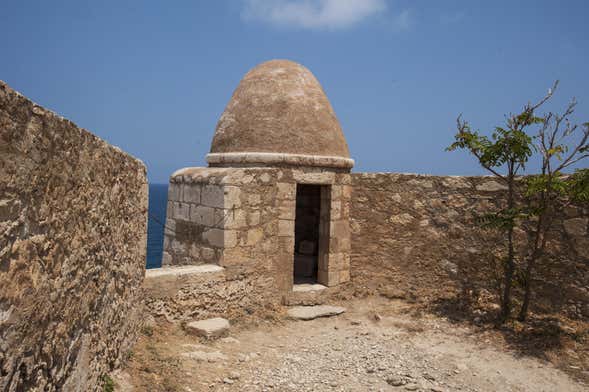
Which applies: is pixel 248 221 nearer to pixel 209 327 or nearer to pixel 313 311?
pixel 209 327

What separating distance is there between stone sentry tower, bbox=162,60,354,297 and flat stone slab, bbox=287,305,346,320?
319 millimetres

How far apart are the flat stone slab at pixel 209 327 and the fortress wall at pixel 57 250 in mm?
1512

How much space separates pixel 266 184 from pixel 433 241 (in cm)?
258

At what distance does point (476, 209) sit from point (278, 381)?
3.72 meters

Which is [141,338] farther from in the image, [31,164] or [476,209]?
[476,209]

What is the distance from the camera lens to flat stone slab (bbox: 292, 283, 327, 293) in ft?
21.9

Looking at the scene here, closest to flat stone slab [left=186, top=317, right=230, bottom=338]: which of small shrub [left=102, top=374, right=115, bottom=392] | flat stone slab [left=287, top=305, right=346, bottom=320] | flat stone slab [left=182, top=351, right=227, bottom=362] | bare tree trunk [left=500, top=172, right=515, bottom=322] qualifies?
flat stone slab [left=182, top=351, right=227, bottom=362]

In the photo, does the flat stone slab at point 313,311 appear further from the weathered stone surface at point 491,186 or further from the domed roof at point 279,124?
the weathered stone surface at point 491,186

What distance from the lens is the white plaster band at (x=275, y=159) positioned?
638cm

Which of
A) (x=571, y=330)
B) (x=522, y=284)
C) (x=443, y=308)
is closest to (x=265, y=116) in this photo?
(x=443, y=308)

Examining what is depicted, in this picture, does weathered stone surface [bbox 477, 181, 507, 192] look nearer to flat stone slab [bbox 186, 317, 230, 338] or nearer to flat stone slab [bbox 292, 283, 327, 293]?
flat stone slab [bbox 292, 283, 327, 293]

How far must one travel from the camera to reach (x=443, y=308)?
254 inches

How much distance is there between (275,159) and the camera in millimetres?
6363

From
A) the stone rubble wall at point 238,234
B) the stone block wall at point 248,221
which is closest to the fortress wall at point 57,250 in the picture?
the stone rubble wall at point 238,234
